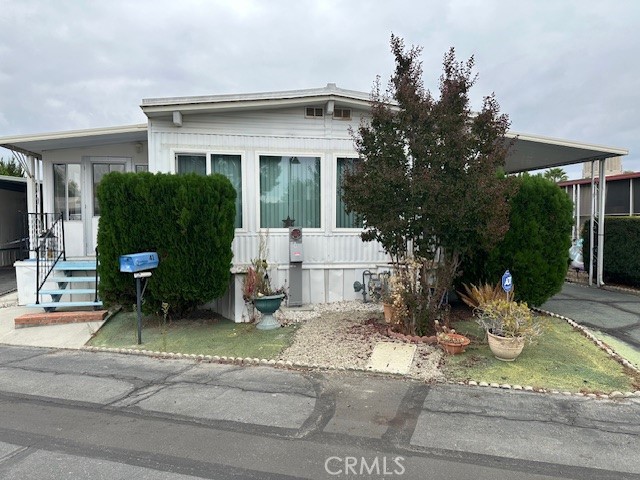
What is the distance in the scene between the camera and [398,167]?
5.81 metres

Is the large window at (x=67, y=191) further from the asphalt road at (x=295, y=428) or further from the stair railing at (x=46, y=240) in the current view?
the asphalt road at (x=295, y=428)

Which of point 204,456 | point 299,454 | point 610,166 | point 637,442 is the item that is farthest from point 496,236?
point 610,166

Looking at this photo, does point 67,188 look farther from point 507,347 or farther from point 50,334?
point 507,347

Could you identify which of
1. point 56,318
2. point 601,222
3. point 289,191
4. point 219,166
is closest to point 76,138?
point 219,166

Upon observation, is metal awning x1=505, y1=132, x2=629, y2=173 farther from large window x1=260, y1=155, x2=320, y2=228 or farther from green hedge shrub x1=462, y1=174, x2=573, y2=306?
large window x1=260, y1=155, x2=320, y2=228

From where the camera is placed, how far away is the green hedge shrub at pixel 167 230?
21.2 feet

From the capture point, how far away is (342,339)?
619cm

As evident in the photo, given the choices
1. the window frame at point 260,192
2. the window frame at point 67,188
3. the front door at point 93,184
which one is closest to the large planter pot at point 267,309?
the window frame at point 260,192

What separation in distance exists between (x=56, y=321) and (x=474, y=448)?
7069 millimetres

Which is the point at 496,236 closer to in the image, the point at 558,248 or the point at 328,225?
the point at 558,248

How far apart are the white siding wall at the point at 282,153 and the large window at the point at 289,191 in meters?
0.13

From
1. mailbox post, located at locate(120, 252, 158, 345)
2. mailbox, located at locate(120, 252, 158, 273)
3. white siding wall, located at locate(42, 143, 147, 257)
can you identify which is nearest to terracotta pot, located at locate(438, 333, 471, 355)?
mailbox post, located at locate(120, 252, 158, 345)

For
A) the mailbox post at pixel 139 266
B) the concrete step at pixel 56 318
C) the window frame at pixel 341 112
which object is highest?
the window frame at pixel 341 112

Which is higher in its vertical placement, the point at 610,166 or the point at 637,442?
the point at 610,166
